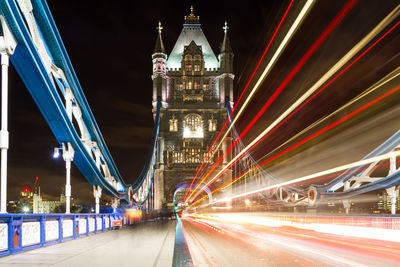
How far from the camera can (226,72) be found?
85.5 meters

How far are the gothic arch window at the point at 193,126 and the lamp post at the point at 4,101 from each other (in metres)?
70.3

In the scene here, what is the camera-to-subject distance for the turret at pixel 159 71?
8350 centimetres

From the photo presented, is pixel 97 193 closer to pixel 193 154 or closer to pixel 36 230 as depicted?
pixel 36 230

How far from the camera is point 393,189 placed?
24703mm

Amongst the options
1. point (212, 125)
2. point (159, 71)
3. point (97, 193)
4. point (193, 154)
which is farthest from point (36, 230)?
point (159, 71)

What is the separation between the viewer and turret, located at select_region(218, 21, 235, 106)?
276 ft

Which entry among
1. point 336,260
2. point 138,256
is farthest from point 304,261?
point 138,256

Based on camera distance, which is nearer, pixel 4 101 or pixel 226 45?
pixel 4 101

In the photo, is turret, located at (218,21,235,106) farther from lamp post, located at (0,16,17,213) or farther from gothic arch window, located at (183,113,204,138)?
lamp post, located at (0,16,17,213)

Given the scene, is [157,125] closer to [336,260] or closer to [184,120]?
[184,120]

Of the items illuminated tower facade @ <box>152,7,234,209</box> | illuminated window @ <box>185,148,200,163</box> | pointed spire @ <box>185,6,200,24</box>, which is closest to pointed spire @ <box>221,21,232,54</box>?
illuminated tower facade @ <box>152,7,234,209</box>

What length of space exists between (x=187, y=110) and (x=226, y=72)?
10751 millimetres

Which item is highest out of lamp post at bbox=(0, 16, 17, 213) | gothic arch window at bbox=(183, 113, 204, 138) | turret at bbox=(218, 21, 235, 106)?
turret at bbox=(218, 21, 235, 106)

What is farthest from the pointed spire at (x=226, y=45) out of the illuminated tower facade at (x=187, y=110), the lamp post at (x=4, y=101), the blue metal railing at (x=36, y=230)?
the lamp post at (x=4, y=101)
